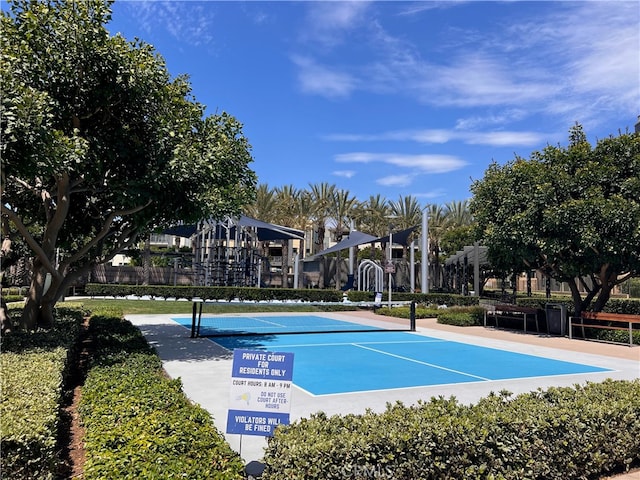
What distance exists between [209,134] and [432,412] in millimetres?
9566

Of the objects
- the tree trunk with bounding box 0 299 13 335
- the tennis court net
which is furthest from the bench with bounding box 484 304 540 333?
the tree trunk with bounding box 0 299 13 335

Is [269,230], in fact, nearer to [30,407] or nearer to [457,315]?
[457,315]

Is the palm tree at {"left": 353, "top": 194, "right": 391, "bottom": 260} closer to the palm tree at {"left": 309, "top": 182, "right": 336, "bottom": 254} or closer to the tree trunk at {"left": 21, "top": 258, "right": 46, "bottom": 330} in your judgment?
the palm tree at {"left": 309, "top": 182, "right": 336, "bottom": 254}

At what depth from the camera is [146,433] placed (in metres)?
4.47

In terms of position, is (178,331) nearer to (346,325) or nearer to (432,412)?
(346,325)

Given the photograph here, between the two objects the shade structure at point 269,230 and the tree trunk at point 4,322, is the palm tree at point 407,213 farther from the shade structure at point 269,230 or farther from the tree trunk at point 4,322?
the tree trunk at point 4,322

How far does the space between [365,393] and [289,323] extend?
14.2 metres

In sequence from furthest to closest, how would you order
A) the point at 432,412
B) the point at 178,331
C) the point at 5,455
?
1. the point at 178,331
2. the point at 432,412
3. the point at 5,455

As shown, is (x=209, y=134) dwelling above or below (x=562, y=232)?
above

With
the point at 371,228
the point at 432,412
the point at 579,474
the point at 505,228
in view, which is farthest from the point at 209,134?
the point at 371,228

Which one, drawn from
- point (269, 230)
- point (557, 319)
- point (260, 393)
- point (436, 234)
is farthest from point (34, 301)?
point (436, 234)

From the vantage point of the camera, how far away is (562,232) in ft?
59.9

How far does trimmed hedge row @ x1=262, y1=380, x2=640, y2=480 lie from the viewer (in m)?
4.22

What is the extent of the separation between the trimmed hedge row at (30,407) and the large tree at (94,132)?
3385 millimetres
